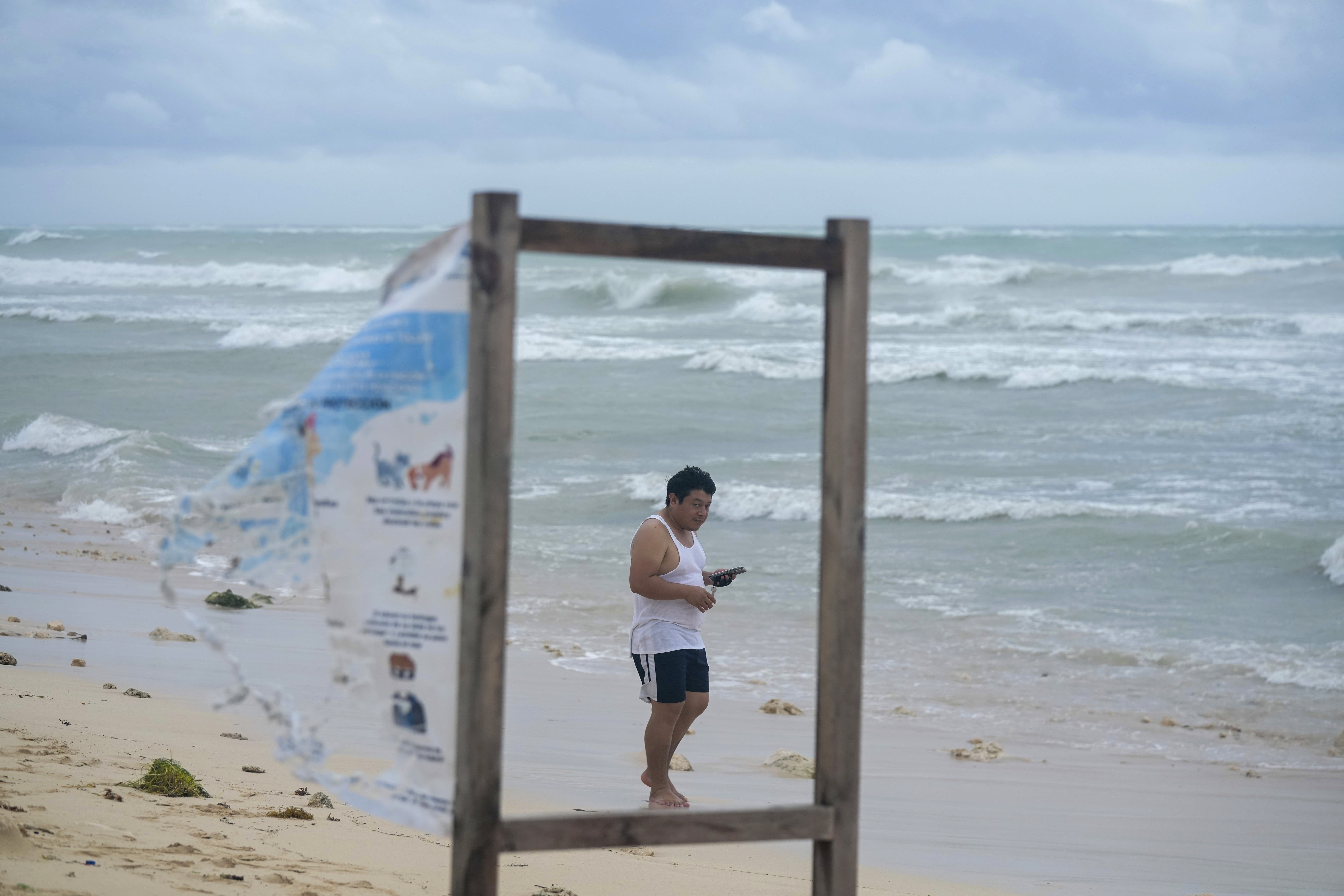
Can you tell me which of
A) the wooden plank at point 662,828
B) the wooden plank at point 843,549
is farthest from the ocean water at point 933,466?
the wooden plank at point 843,549

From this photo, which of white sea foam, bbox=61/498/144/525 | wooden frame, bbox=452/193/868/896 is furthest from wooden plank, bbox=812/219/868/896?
white sea foam, bbox=61/498/144/525

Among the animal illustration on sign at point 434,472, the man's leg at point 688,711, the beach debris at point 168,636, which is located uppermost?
the animal illustration on sign at point 434,472

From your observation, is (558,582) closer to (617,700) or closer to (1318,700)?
(617,700)

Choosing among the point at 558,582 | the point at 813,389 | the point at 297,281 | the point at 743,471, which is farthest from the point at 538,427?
the point at 297,281

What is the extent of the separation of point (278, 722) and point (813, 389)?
21526mm

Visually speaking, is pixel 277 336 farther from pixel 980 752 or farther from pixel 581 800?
pixel 581 800

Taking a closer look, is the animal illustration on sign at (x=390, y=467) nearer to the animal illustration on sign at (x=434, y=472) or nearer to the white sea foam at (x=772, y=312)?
the animal illustration on sign at (x=434, y=472)

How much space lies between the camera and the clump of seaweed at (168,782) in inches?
186

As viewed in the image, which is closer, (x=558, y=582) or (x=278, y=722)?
(x=278, y=722)

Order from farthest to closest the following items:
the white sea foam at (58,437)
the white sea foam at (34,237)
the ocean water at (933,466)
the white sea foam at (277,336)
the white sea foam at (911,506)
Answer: the white sea foam at (34,237)
the white sea foam at (277,336)
the white sea foam at (58,437)
the white sea foam at (911,506)
the ocean water at (933,466)

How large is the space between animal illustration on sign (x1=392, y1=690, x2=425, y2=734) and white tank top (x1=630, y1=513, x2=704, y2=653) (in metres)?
2.47

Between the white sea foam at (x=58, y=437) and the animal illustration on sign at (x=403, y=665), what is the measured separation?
591 inches

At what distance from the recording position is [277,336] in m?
30.6

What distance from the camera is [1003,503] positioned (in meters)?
13.3
